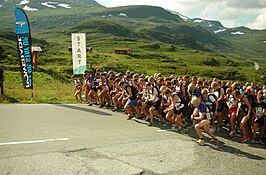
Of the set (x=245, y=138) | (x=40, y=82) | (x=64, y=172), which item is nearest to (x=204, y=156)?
(x=245, y=138)

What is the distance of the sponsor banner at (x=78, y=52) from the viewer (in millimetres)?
19375

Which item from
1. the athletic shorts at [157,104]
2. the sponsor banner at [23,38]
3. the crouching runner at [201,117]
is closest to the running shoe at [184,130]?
the crouching runner at [201,117]

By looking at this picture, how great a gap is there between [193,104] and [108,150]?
319 cm

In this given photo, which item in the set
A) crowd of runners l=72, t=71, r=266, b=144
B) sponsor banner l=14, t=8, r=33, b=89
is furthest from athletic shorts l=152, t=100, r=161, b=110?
sponsor banner l=14, t=8, r=33, b=89

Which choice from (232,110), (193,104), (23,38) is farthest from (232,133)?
(23,38)

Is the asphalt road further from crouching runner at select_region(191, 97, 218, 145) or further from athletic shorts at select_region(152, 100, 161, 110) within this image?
athletic shorts at select_region(152, 100, 161, 110)

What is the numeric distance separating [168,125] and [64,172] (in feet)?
20.1

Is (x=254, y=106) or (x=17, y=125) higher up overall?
(x=254, y=106)

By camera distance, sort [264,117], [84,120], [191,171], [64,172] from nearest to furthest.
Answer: [64,172], [191,171], [264,117], [84,120]

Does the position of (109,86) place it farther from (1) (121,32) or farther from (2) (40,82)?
(1) (121,32)

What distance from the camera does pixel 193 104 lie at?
9125mm

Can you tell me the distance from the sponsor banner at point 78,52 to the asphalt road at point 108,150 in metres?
8.31

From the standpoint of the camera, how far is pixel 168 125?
37.7ft

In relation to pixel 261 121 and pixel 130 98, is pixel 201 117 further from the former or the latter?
pixel 130 98
